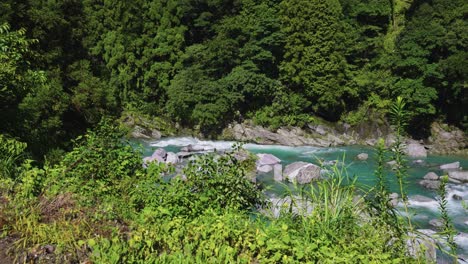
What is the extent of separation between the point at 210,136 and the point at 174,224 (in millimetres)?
22228

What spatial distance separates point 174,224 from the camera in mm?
3666

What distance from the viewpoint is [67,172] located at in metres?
5.22

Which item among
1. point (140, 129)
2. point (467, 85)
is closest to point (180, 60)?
point (140, 129)

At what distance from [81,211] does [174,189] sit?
115cm

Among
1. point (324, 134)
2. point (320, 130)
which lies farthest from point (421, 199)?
point (320, 130)

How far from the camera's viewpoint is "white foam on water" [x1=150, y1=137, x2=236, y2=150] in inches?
912

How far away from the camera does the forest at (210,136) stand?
3.40 m

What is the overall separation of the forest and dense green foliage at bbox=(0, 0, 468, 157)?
0.43 feet

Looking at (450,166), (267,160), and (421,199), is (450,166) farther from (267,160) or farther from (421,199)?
(267,160)

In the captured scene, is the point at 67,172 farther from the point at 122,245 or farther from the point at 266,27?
the point at 266,27

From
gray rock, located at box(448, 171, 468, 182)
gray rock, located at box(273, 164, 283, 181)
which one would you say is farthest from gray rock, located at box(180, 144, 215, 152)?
gray rock, located at box(448, 171, 468, 182)

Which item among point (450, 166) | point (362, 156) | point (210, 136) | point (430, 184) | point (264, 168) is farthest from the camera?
point (210, 136)

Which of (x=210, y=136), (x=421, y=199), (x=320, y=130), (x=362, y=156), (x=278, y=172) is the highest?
(x=421, y=199)

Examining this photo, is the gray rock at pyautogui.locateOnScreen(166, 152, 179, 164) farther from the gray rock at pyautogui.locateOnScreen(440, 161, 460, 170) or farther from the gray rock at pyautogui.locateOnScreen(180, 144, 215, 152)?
the gray rock at pyautogui.locateOnScreen(440, 161, 460, 170)
